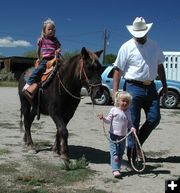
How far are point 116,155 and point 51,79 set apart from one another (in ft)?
6.99

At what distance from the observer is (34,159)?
27.2 feet

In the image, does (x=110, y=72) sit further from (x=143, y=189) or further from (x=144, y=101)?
(x=143, y=189)

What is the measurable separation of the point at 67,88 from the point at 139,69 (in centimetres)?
135

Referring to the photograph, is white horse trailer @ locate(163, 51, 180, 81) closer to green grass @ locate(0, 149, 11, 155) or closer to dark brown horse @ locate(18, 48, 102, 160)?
dark brown horse @ locate(18, 48, 102, 160)

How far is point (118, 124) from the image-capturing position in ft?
23.4

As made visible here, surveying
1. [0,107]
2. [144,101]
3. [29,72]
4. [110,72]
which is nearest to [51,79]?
[29,72]

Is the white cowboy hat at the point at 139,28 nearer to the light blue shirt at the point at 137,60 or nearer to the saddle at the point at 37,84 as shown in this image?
the light blue shirt at the point at 137,60

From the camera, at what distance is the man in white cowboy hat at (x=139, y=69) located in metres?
7.54

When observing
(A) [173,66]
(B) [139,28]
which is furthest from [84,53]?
(A) [173,66]

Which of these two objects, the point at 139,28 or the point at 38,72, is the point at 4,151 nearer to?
the point at 38,72

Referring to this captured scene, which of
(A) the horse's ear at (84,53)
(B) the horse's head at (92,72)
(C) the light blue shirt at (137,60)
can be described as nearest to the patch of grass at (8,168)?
(B) the horse's head at (92,72)

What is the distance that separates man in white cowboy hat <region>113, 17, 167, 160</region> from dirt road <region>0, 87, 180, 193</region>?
639 millimetres

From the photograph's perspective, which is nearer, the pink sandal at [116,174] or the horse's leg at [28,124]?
the pink sandal at [116,174]

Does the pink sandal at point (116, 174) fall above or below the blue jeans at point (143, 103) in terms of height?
below
